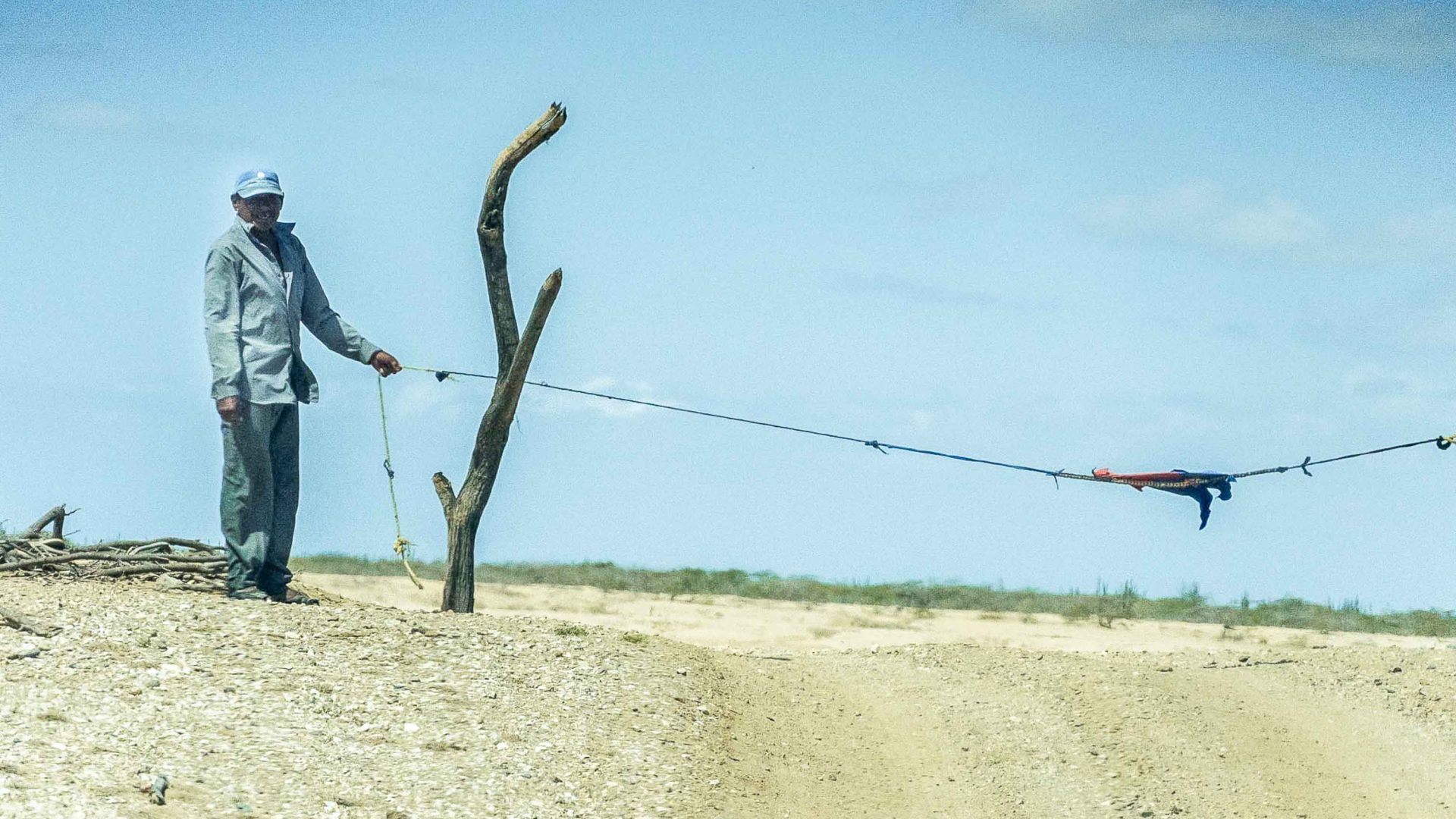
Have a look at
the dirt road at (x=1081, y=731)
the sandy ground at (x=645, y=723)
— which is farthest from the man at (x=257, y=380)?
the dirt road at (x=1081, y=731)

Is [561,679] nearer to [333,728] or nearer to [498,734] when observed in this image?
[498,734]

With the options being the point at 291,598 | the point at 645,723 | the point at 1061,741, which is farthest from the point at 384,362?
the point at 1061,741

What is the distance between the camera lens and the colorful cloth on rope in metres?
10.3

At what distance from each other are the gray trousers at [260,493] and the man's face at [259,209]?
1089 mm

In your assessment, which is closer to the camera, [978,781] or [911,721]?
[978,781]

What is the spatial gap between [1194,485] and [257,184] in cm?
610

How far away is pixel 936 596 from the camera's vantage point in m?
18.5

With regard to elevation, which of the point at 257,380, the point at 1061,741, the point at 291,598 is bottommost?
the point at 1061,741

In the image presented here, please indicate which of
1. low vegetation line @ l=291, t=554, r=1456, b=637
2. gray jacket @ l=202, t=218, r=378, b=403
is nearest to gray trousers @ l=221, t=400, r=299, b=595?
gray jacket @ l=202, t=218, r=378, b=403

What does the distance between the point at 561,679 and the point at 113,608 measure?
8.10ft

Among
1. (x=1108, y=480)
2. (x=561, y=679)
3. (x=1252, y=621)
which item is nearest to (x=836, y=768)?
(x=561, y=679)

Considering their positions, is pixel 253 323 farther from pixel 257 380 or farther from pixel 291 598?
pixel 291 598

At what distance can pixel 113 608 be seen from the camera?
28.6ft

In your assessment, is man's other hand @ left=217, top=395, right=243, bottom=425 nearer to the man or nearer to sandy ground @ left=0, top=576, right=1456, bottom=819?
the man
